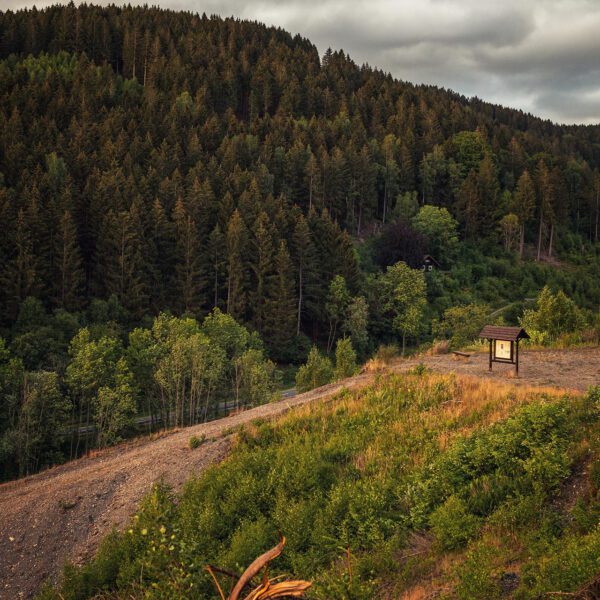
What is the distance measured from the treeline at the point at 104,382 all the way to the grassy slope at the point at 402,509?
25.2 meters

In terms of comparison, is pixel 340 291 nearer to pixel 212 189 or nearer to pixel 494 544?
pixel 212 189

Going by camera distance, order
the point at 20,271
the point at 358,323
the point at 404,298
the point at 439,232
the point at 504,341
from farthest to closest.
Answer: the point at 439,232 < the point at 404,298 < the point at 358,323 < the point at 20,271 < the point at 504,341

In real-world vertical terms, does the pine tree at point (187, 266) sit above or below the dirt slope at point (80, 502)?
above

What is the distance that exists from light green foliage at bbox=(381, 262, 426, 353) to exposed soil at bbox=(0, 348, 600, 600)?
42600 mm

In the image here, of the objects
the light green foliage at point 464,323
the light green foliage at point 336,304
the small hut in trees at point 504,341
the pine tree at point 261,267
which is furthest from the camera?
the light green foliage at point 336,304

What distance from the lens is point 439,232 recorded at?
279 ft

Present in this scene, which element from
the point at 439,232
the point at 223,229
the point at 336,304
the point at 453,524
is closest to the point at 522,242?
the point at 439,232

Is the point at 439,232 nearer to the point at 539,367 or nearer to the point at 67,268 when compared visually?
the point at 67,268

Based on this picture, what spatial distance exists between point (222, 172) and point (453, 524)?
74.5m

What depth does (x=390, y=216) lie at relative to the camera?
319ft

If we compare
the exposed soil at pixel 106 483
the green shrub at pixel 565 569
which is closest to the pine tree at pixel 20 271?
the exposed soil at pixel 106 483

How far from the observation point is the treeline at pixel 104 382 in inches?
1436

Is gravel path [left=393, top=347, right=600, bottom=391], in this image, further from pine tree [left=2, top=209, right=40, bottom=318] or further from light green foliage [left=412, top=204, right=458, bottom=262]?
light green foliage [left=412, top=204, right=458, bottom=262]

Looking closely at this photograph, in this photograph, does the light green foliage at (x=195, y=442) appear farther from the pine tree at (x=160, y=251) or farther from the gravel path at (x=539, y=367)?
the pine tree at (x=160, y=251)
